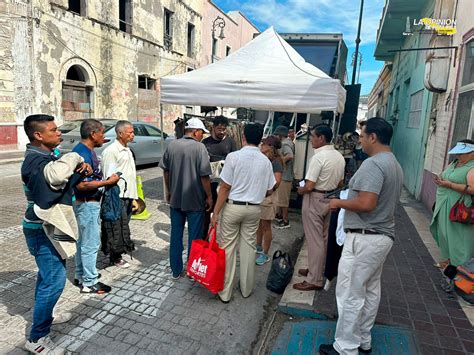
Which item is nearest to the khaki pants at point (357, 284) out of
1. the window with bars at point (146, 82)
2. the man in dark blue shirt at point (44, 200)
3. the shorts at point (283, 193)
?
the man in dark blue shirt at point (44, 200)

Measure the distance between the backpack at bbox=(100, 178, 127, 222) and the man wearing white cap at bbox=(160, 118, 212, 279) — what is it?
621 mm

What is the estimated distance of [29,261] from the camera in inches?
158

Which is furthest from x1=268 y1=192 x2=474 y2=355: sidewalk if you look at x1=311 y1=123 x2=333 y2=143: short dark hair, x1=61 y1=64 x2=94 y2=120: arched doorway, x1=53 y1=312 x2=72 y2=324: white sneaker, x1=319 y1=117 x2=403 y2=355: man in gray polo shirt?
x1=61 y1=64 x2=94 y2=120: arched doorway

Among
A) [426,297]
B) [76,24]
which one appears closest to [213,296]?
[426,297]

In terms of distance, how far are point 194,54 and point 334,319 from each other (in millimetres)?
21635

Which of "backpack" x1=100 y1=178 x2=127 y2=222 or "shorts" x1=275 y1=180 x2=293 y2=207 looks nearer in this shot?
"backpack" x1=100 y1=178 x2=127 y2=222

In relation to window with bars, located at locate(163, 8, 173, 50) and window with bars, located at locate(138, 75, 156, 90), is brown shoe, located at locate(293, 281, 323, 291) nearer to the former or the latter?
window with bars, located at locate(138, 75, 156, 90)

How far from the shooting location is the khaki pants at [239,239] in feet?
10.7

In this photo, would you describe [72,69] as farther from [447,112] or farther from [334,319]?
[334,319]

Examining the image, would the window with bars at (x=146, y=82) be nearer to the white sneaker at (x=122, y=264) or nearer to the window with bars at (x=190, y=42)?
the window with bars at (x=190, y=42)

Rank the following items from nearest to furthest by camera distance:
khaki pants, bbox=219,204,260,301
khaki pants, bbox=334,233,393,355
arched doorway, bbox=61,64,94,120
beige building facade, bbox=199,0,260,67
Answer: khaki pants, bbox=334,233,393,355 → khaki pants, bbox=219,204,260,301 → arched doorway, bbox=61,64,94,120 → beige building facade, bbox=199,0,260,67

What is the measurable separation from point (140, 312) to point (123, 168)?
1.69 m

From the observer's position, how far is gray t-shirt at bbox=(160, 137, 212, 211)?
142 inches

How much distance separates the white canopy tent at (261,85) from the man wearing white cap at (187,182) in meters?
1.59
